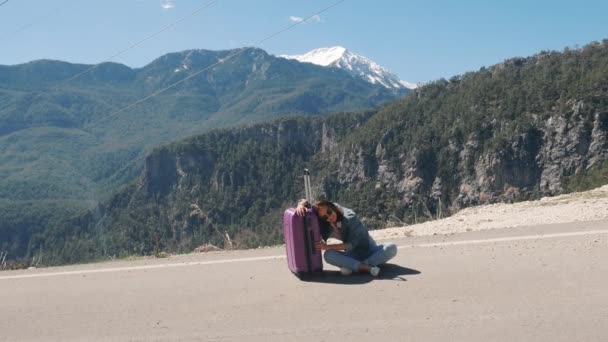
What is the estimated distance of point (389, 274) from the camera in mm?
6426

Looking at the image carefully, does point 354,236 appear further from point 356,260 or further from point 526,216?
point 526,216

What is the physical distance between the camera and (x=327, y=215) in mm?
6438

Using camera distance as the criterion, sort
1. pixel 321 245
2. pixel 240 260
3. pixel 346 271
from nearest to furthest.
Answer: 1. pixel 321 245
2. pixel 346 271
3. pixel 240 260

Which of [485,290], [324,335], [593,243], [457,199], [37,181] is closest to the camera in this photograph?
Result: [324,335]

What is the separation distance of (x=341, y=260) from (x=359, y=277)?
265 millimetres

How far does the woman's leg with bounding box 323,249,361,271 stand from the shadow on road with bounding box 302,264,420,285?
119 mm

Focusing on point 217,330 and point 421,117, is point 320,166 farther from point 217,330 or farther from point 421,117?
point 217,330

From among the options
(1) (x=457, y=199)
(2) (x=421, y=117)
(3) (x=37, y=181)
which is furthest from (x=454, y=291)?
(3) (x=37, y=181)

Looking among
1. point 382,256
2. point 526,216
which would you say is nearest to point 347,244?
point 382,256

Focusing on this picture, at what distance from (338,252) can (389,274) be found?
23.7 inches

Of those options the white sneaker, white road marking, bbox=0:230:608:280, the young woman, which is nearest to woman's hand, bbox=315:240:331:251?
the young woman

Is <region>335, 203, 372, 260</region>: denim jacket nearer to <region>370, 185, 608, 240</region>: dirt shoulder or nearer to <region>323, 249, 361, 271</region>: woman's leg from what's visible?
<region>323, 249, 361, 271</region>: woman's leg

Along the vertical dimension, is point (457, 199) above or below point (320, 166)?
below

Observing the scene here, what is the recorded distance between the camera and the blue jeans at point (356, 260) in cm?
650
